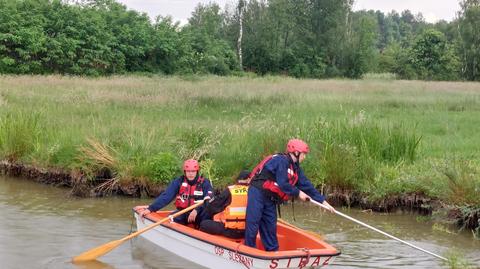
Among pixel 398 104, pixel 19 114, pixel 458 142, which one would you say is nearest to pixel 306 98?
pixel 398 104

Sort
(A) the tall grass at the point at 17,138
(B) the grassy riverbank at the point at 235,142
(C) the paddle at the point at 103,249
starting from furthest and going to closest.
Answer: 1. (A) the tall grass at the point at 17,138
2. (B) the grassy riverbank at the point at 235,142
3. (C) the paddle at the point at 103,249

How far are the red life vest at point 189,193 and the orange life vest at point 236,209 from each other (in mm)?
790

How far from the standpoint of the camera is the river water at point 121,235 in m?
9.72

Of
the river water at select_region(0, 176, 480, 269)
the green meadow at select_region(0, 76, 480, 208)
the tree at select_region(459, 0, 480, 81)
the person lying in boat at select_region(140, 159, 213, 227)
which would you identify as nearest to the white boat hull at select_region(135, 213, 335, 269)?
the river water at select_region(0, 176, 480, 269)

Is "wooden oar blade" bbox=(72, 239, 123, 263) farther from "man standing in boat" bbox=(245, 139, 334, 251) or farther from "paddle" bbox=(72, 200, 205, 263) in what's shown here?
"man standing in boat" bbox=(245, 139, 334, 251)

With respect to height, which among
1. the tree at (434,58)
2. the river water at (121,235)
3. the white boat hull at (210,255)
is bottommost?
the river water at (121,235)

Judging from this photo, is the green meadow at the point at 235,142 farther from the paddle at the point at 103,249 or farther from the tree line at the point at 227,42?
the tree line at the point at 227,42

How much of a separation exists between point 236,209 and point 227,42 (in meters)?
50.9

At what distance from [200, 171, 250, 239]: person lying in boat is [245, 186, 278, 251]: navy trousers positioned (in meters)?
0.34

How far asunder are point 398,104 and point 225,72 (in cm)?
2985

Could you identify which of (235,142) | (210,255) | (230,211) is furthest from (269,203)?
(235,142)

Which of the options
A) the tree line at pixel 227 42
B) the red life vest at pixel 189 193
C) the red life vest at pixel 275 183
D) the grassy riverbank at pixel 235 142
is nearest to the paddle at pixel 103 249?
the red life vest at pixel 189 193

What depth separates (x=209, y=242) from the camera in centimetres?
887

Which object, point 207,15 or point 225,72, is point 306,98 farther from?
point 207,15
